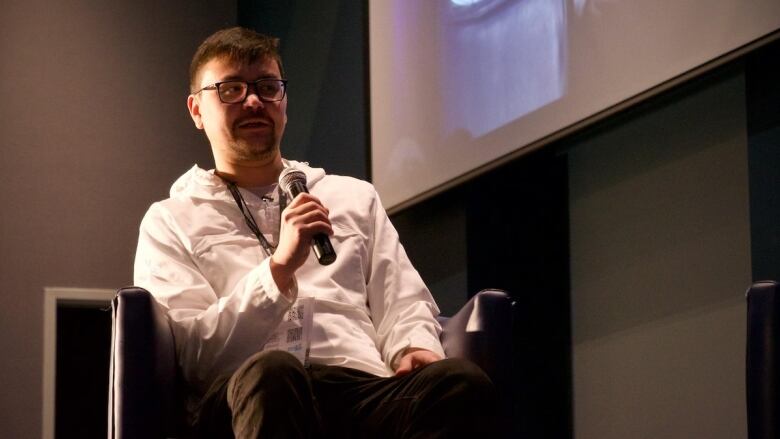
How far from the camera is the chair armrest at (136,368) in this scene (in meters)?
1.87

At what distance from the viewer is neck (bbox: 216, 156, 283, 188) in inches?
92.7

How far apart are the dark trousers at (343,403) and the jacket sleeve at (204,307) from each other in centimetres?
10

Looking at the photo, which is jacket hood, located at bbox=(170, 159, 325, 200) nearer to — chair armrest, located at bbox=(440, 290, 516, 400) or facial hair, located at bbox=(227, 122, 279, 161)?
facial hair, located at bbox=(227, 122, 279, 161)

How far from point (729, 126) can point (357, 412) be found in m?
1.46

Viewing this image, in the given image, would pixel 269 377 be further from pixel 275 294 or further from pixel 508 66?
pixel 508 66

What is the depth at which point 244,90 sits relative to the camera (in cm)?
230

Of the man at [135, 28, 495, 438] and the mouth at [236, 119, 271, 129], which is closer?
the man at [135, 28, 495, 438]

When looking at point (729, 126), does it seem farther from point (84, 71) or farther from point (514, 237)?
point (84, 71)

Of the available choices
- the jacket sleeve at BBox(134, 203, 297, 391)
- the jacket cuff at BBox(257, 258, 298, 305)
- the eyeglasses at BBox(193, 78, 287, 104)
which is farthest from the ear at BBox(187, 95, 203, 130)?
the jacket cuff at BBox(257, 258, 298, 305)

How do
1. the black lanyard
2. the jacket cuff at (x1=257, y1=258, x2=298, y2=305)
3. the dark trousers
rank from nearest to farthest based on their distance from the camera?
1. the dark trousers
2. the jacket cuff at (x1=257, y1=258, x2=298, y2=305)
3. the black lanyard

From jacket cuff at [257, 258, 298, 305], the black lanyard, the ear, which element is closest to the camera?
jacket cuff at [257, 258, 298, 305]

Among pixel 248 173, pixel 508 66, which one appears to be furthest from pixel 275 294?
pixel 508 66

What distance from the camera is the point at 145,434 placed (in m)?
1.88

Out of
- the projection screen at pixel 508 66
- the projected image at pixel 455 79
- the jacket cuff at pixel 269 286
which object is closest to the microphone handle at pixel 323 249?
the jacket cuff at pixel 269 286
